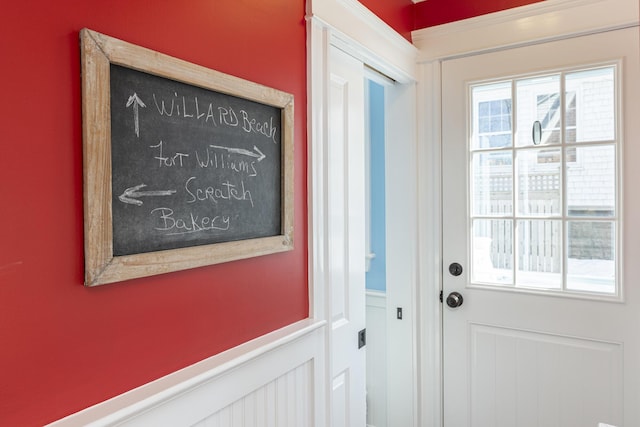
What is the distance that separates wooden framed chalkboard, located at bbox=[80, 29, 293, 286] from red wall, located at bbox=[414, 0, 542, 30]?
1219 millimetres

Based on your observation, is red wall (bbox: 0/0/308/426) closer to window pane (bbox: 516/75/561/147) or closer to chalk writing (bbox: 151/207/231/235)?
chalk writing (bbox: 151/207/231/235)

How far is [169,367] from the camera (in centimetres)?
94

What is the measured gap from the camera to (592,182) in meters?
1.79

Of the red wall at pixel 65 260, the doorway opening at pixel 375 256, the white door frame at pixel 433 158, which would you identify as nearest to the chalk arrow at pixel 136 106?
the red wall at pixel 65 260

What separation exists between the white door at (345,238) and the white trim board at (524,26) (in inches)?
22.0

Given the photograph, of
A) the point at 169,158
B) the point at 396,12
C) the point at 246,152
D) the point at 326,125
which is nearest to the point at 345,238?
the point at 326,125

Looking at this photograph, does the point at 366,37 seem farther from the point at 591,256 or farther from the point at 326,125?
the point at 591,256

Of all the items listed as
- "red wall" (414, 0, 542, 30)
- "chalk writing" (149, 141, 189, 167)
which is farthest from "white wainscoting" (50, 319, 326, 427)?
"red wall" (414, 0, 542, 30)

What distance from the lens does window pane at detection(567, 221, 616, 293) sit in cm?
177

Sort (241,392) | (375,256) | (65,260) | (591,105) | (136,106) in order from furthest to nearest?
(375,256), (591,105), (241,392), (136,106), (65,260)

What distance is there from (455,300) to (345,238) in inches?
30.4

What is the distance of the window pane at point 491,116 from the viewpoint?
197 centimetres

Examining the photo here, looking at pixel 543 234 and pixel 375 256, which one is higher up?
pixel 543 234

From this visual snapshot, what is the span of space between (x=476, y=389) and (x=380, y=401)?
54cm
